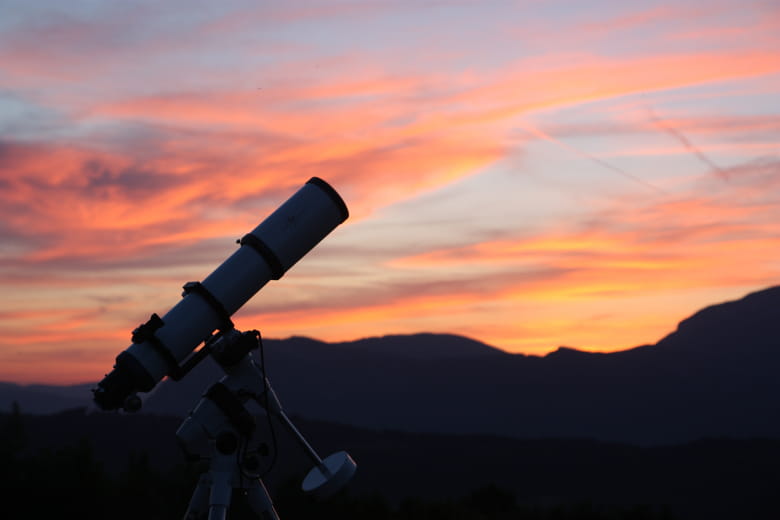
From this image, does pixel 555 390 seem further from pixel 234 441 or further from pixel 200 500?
pixel 200 500

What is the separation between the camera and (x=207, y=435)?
329 inches

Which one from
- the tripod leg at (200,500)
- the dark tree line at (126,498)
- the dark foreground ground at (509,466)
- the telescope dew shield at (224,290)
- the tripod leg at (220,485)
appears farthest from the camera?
the dark foreground ground at (509,466)

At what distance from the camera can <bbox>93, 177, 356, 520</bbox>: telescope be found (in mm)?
8258

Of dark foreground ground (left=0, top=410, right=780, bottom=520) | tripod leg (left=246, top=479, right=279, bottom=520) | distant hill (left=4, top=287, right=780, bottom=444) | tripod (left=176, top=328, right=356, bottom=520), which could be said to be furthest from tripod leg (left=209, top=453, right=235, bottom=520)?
distant hill (left=4, top=287, right=780, bottom=444)

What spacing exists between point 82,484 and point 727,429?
116 meters

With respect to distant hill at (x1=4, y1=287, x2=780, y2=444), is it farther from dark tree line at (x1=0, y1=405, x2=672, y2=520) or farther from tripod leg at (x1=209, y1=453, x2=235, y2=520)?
tripod leg at (x1=209, y1=453, x2=235, y2=520)

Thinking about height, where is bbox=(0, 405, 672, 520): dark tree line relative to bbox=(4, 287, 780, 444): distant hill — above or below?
below

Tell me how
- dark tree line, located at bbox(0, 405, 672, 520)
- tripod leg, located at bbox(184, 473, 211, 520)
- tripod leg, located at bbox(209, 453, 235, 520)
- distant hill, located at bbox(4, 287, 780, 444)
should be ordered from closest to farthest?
tripod leg, located at bbox(209, 453, 235, 520), tripod leg, located at bbox(184, 473, 211, 520), dark tree line, located at bbox(0, 405, 672, 520), distant hill, located at bbox(4, 287, 780, 444)

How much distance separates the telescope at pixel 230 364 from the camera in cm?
826

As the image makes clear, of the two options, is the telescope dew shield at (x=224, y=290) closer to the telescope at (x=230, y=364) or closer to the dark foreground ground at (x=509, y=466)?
the telescope at (x=230, y=364)

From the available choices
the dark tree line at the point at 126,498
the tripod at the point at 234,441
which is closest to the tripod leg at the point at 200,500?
the tripod at the point at 234,441

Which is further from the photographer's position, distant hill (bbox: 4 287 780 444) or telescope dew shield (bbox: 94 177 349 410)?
distant hill (bbox: 4 287 780 444)

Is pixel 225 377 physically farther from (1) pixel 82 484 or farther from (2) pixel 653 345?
(2) pixel 653 345

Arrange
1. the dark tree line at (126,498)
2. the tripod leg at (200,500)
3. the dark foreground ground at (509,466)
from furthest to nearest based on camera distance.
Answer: the dark foreground ground at (509,466) < the dark tree line at (126,498) < the tripod leg at (200,500)
